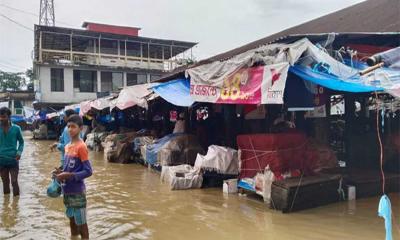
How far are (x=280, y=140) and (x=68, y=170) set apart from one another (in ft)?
13.0

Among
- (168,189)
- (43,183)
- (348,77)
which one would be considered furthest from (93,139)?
(348,77)

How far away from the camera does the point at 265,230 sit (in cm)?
571

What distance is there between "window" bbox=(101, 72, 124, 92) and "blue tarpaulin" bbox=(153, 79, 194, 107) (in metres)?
27.9

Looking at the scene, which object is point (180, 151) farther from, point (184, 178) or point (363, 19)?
point (363, 19)

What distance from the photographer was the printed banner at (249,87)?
575cm

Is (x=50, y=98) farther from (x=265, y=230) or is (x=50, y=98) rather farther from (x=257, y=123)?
(x=265, y=230)

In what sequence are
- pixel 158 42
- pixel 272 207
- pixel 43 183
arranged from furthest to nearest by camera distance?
pixel 158 42, pixel 43 183, pixel 272 207

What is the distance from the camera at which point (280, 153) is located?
696 centimetres

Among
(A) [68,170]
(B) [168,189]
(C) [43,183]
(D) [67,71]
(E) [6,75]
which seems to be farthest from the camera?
(E) [6,75]

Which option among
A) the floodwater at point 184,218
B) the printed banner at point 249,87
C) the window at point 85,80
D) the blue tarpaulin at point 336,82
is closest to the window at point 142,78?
the window at point 85,80

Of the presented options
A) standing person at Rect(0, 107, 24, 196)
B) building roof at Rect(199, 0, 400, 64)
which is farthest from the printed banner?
standing person at Rect(0, 107, 24, 196)

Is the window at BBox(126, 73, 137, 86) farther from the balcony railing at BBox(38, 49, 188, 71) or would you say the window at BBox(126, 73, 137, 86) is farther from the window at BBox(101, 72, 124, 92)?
the balcony railing at BBox(38, 49, 188, 71)

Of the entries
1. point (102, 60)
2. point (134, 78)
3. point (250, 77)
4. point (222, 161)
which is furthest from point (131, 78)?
point (250, 77)

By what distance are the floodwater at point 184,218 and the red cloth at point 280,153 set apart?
80 centimetres
